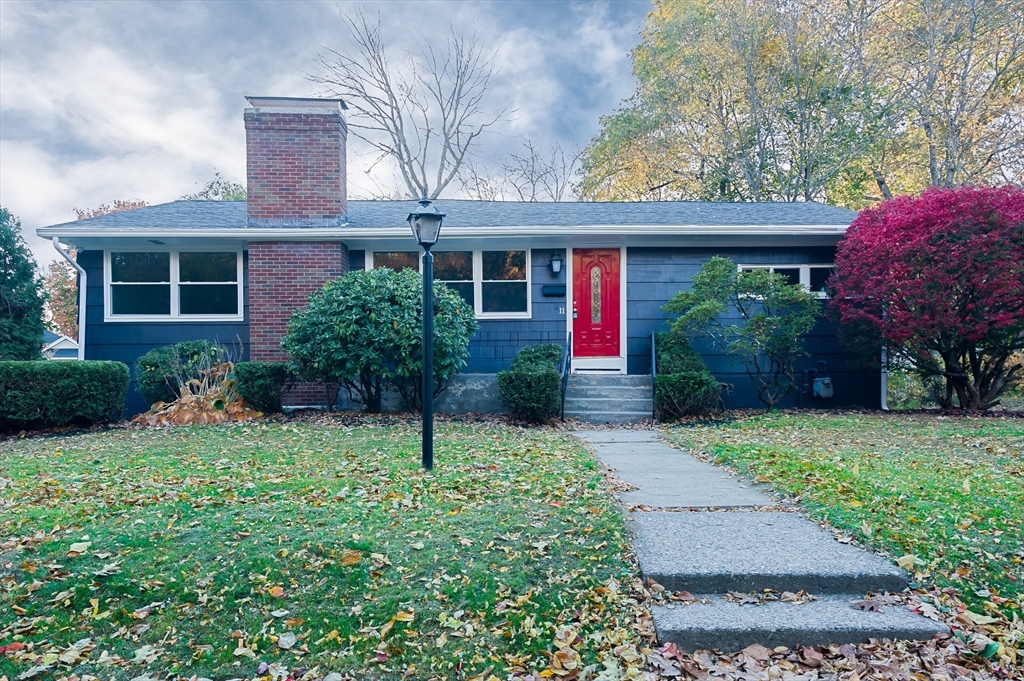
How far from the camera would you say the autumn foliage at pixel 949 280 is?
28.2 feet

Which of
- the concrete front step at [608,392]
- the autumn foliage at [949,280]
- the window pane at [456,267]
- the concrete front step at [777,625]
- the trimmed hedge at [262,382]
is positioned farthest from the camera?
the window pane at [456,267]

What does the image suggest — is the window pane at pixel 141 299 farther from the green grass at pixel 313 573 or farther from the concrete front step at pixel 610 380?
the concrete front step at pixel 610 380

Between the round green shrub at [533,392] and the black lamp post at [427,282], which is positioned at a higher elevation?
the black lamp post at [427,282]

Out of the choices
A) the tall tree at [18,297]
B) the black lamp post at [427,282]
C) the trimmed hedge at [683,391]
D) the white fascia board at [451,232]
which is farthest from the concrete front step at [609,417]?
the tall tree at [18,297]

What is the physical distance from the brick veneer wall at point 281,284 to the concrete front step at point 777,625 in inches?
328

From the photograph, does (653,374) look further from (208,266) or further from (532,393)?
(208,266)

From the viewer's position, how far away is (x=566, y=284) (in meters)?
11.2

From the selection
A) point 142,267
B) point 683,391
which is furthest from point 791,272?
point 142,267

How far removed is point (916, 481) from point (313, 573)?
179 inches

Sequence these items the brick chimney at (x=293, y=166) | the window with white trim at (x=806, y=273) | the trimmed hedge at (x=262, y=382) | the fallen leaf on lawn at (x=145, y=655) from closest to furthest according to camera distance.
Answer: the fallen leaf on lawn at (x=145, y=655), the trimmed hedge at (x=262, y=382), the brick chimney at (x=293, y=166), the window with white trim at (x=806, y=273)

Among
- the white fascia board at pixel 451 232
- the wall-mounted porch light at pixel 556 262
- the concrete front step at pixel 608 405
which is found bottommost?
the concrete front step at pixel 608 405

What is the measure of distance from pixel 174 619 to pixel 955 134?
2040 centimetres

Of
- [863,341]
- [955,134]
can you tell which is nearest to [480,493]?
[863,341]

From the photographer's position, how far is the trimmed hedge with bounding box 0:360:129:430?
8.34 metres
